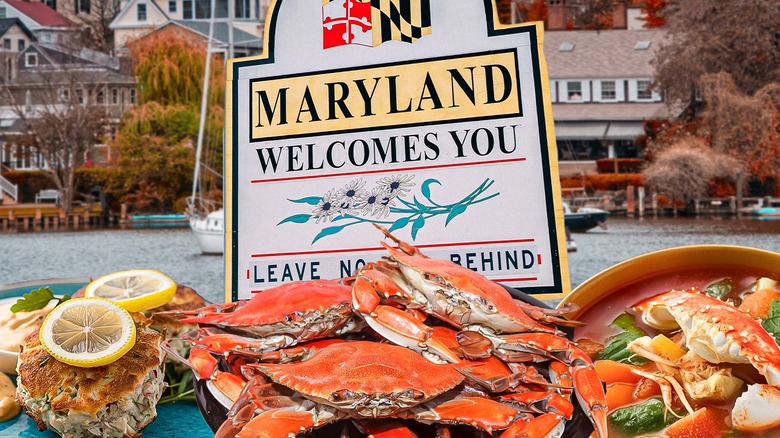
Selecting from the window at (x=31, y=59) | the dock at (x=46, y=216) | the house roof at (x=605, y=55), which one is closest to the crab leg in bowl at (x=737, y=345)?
the dock at (x=46, y=216)

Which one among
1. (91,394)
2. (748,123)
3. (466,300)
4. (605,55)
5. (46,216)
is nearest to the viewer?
(466,300)

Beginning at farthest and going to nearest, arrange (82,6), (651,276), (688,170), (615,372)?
(82,6) → (688,170) → (651,276) → (615,372)

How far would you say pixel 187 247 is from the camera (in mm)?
32719

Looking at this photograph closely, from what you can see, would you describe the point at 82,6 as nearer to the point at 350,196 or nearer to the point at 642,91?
the point at 642,91

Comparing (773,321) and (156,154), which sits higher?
(156,154)

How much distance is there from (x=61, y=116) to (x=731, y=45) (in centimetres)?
3454

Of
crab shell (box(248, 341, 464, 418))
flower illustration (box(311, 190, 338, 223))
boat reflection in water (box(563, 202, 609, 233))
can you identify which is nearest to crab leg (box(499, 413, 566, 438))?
crab shell (box(248, 341, 464, 418))

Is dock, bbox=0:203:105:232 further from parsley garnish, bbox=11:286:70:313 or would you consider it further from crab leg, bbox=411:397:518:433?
crab leg, bbox=411:397:518:433

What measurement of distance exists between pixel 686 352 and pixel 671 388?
9cm

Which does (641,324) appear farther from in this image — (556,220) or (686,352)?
A: (556,220)

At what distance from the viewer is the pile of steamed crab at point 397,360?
4.68 ft

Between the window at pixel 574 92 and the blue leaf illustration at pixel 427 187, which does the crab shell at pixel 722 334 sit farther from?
the window at pixel 574 92

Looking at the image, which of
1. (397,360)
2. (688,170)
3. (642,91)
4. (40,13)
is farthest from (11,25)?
(397,360)

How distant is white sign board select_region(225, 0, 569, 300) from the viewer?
2.44 metres
